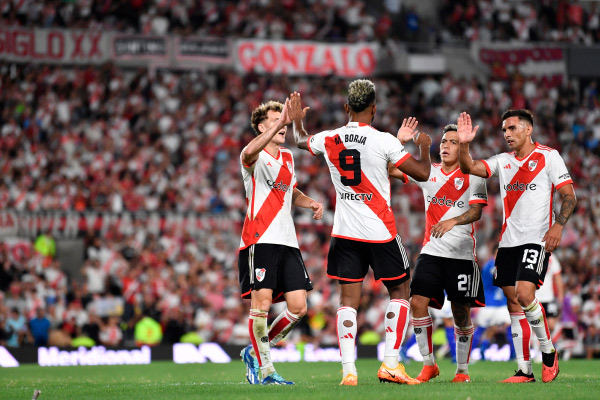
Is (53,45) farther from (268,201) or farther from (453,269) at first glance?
(453,269)

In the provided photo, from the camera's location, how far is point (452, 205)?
1026 cm

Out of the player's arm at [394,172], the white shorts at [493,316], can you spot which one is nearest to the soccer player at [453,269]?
the player's arm at [394,172]

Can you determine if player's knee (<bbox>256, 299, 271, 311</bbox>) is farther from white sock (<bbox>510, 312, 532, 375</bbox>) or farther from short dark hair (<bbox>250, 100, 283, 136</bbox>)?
white sock (<bbox>510, 312, 532, 375</bbox>)

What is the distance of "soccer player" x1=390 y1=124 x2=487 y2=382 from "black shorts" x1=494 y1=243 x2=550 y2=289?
1.22 ft

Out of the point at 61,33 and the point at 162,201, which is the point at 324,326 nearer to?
the point at 162,201

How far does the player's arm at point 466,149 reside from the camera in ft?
30.2

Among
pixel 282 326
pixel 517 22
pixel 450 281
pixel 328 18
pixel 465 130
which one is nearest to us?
pixel 465 130

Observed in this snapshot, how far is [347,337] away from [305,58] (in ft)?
77.9

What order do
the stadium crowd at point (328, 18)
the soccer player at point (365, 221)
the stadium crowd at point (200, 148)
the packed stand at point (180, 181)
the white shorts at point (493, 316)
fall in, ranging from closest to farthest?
the soccer player at point (365, 221), the white shorts at point (493, 316), the packed stand at point (180, 181), the stadium crowd at point (200, 148), the stadium crowd at point (328, 18)

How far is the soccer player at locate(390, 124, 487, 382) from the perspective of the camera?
1004 centimetres

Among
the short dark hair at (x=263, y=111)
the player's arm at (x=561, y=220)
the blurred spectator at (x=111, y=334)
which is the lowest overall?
the blurred spectator at (x=111, y=334)

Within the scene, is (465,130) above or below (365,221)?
above

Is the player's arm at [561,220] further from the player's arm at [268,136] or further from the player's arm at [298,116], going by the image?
the player's arm at [268,136]

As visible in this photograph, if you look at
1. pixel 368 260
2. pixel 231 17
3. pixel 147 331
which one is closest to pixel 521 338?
pixel 368 260
